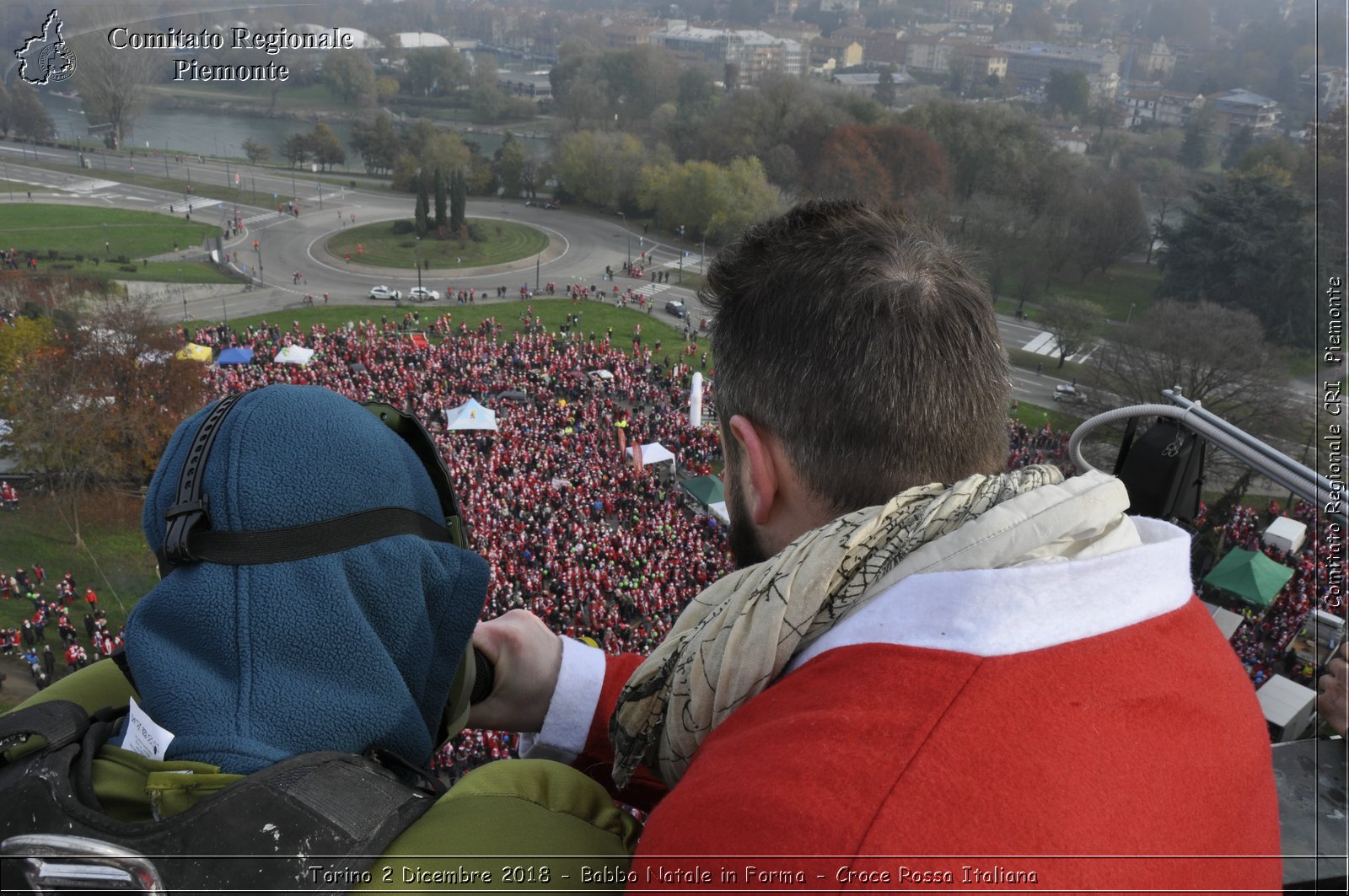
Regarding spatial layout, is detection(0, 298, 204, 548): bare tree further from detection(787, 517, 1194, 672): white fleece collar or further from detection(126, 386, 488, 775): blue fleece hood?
detection(787, 517, 1194, 672): white fleece collar

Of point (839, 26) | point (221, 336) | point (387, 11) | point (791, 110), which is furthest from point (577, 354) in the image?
point (839, 26)

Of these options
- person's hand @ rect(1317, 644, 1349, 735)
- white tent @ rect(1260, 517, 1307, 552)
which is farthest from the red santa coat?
white tent @ rect(1260, 517, 1307, 552)

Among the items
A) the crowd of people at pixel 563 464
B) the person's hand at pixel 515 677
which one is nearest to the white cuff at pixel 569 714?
the person's hand at pixel 515 677

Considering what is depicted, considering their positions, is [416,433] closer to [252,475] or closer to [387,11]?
[252,475]

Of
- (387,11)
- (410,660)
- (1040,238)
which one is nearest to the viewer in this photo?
(410,660)

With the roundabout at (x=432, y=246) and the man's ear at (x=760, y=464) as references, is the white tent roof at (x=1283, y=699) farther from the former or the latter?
the roundabout at (x=432, y=246)

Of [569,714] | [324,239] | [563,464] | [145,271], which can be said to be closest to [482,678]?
[569,714]

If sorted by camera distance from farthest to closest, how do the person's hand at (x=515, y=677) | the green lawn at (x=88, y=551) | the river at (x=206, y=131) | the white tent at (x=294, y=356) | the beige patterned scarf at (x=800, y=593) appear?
the river at (x=206, y=131) < the white tent at (x=294, y=356) < the green lawn at (x=88, y=551) < the person's hand at (x=515, y=677) < the beige patterned scarf at (x=800, y=593)
